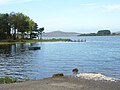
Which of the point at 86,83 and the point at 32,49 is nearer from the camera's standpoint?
the point at 86,83

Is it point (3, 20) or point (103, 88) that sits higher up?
point (3, 20)

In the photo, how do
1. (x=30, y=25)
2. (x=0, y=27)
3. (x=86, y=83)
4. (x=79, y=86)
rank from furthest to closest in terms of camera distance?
(x=30, y=25) → (x=0, y=27) → (x=86, y=83) → (x=79, y=86)

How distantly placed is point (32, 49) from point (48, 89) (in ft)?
346

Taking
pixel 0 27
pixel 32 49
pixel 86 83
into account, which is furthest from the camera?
pixel 0 27

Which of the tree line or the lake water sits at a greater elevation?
the tree line

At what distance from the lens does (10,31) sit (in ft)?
595

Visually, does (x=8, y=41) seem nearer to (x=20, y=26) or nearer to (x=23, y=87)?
(x=20, y=26)

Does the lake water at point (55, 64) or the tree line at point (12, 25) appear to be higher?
the tree line at point (12, 25)

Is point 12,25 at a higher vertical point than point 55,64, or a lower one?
higher

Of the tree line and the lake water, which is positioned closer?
the lake water

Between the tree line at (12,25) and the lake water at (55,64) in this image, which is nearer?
the lake water at (55,64)

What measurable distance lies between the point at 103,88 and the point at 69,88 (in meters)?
3.38

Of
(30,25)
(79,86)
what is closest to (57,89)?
(79,86)

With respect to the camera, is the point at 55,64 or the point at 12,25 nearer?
the point at 55,64
